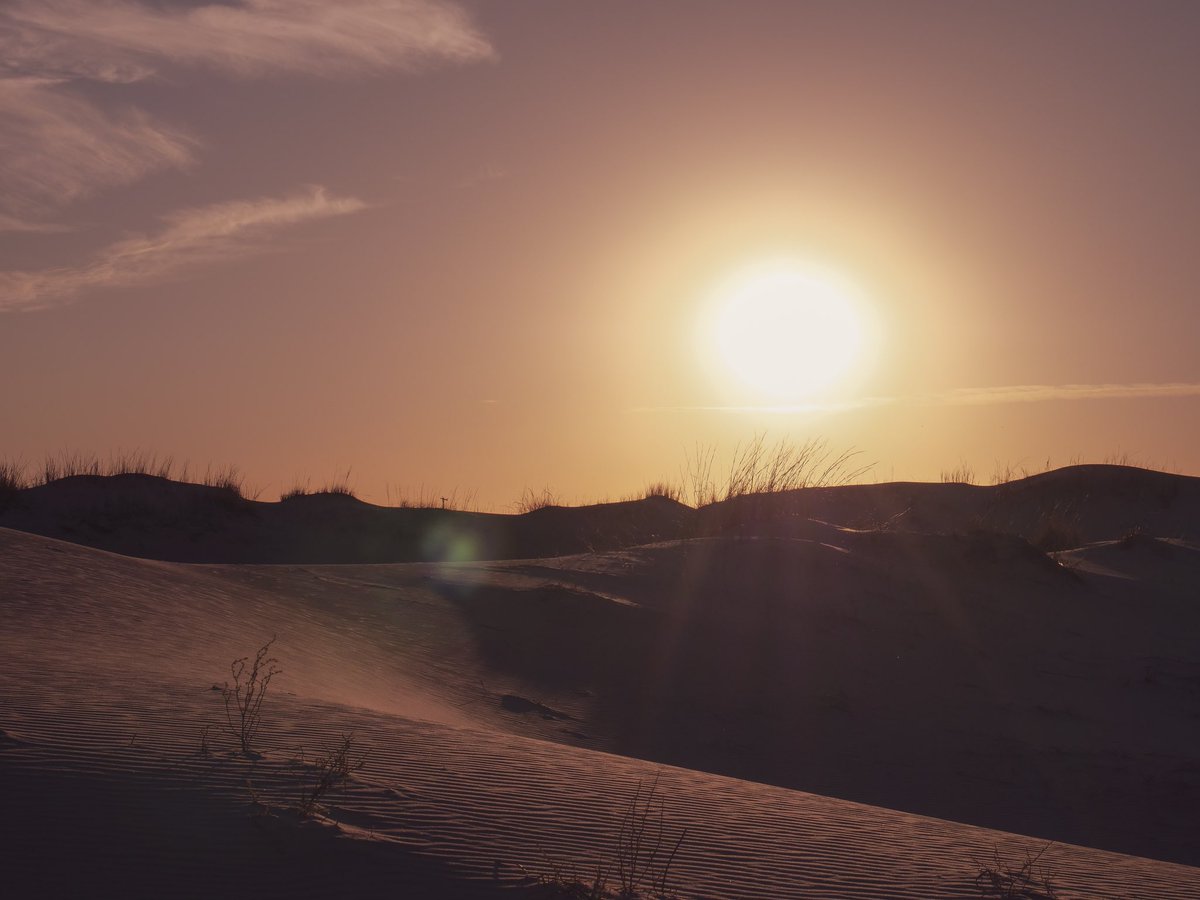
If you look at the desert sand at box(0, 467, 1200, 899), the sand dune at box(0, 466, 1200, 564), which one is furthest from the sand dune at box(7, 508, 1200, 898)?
the sand dune at box(0, 466, 1200, 564)

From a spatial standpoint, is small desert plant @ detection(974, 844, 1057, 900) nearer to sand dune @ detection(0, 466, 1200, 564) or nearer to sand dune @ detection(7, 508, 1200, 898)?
sand dune @ detection(7, 508, 1200, 898)

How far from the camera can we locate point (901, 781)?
8273 millimetres

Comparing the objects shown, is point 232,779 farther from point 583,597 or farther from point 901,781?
point 583,597

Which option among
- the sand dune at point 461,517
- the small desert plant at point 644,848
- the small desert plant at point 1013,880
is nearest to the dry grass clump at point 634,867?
the small desert plant at point 644,848

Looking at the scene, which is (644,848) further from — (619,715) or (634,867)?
(619,715)

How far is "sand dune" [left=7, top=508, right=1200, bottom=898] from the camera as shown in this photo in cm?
411

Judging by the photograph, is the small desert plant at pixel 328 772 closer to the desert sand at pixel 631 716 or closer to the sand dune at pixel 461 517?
the desert sand at pixel 631 716

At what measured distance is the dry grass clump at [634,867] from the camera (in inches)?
150

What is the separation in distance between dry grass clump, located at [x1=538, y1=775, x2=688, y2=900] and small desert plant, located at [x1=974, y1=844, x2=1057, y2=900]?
1.27 meters

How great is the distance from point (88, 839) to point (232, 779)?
2.28ft

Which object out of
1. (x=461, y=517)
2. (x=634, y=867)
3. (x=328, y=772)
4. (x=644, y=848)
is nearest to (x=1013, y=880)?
(x=644, y=848)

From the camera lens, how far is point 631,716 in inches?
355

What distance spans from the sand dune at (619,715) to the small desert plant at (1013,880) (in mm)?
98

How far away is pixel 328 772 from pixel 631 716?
470cm
